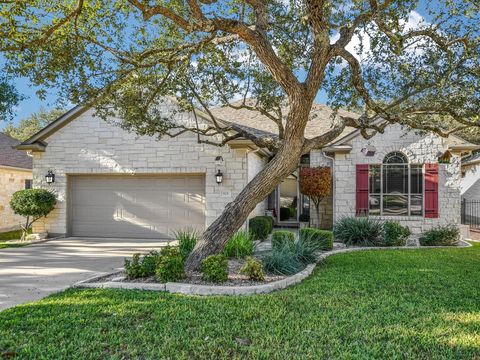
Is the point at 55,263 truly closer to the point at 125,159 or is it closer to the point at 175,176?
the point at 125,159

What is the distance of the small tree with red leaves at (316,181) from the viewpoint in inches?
489

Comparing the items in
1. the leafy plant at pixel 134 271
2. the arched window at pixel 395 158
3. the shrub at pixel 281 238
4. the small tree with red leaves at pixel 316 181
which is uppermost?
the arched window at pixel 395 158

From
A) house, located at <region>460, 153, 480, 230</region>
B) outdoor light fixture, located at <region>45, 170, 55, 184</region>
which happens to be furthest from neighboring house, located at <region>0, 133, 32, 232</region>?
house, located at <region>460, 153, 480, 230</region>

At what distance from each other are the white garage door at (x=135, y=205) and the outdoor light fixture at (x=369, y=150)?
20.0ft

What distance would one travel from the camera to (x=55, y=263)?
8289 mm

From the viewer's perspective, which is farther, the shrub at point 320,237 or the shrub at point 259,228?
the shrub at point 259,228

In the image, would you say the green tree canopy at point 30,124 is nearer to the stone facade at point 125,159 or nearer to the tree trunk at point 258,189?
the stone facade at point 125,159

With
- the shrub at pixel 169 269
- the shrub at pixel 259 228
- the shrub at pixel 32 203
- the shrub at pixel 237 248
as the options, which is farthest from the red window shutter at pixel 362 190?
the shrub at pixel 32 203

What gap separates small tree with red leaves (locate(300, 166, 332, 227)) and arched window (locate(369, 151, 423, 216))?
Answer: 164 centimetres

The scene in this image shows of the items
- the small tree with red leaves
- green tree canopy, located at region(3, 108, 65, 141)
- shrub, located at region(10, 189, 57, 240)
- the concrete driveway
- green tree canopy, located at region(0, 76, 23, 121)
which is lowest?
the concrete driveway

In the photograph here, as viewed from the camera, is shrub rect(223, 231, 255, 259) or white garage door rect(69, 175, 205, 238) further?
white garage door rect(69, 175, 205, 238)

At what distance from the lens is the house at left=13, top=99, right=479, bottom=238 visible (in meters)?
12.2

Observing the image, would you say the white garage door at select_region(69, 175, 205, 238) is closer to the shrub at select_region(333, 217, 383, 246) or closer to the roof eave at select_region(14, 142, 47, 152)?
the roof eave at select_region(14, 142, 47, 152)

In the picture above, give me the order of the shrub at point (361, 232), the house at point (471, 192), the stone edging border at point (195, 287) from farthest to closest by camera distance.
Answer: the house at point (471, 192)
the shrub at point (361, 232)
the stone edging border at point (195, 287)
